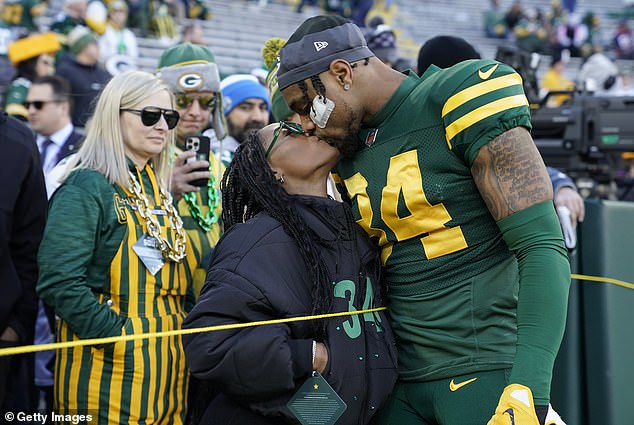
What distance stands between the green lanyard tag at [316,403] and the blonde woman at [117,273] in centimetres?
112

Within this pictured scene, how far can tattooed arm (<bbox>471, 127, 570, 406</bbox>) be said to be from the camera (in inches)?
79.7

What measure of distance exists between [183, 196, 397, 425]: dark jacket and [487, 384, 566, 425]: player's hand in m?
0.45

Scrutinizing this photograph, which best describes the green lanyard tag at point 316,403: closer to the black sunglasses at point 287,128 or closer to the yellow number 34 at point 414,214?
the yellow number 34 at point 414,214

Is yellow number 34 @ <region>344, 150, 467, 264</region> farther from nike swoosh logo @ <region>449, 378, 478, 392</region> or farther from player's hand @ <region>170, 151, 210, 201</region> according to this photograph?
player's hand @ <region>170, 151, 210, 201</region>

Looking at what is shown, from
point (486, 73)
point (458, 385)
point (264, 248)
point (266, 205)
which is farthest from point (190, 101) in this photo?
point (458, 385)

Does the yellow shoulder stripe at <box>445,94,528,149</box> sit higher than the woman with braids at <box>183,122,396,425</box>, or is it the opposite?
the yellow shoulder stripe at <box>445,94,528,149</box>

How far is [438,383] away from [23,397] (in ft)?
9.81

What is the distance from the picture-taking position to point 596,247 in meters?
3.74

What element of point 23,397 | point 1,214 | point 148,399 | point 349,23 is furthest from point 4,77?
point 349,23

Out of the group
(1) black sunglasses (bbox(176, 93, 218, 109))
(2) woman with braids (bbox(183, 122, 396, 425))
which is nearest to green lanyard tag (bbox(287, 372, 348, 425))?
(2) woman with braids (bbox(183, 122, 396, 425))

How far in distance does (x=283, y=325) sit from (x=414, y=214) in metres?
0.48

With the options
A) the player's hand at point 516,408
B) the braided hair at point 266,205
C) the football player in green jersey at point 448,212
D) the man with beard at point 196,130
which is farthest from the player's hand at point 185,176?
the player's hand at point 516,408

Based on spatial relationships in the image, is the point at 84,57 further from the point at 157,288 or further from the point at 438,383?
the point at 438,383

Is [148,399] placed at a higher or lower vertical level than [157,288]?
lower
